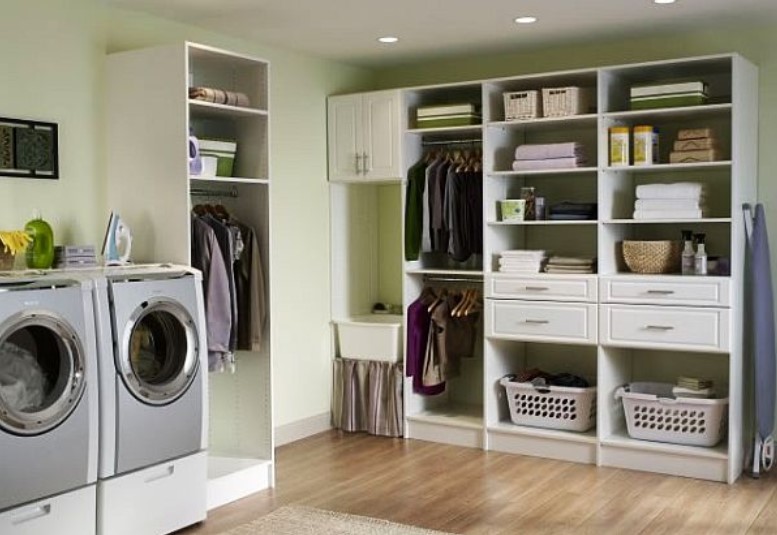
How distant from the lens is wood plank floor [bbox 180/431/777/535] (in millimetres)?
4227

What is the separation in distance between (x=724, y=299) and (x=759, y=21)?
1584mm

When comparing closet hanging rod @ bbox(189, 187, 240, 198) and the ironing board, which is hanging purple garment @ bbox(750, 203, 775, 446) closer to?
the ironing board

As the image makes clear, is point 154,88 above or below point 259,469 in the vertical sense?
above

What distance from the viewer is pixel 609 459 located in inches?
206

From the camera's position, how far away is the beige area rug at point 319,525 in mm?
4098

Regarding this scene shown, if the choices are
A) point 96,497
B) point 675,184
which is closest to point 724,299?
point 675,184

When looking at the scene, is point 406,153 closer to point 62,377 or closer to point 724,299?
point 724,299

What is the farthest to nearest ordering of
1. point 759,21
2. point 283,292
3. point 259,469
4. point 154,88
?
point 283,292 < point 759,21 < point 259,469 < point 154,88

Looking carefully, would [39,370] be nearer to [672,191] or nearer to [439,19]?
[439,19]

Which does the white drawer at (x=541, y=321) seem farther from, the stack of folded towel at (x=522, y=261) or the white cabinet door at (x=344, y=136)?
the white cabinet door at (x=344, y=136)

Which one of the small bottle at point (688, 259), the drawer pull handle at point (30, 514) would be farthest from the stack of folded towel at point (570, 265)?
the drawer pull handle at point (30, 514)

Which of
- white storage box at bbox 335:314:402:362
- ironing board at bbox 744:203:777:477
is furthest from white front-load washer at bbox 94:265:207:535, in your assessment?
ironing board at bbox 744:203:777:477

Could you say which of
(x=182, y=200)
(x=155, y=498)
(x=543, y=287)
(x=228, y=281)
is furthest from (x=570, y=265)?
(x=155, y=498)

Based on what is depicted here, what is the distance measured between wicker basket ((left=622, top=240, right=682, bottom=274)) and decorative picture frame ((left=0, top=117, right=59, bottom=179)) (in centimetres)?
309
